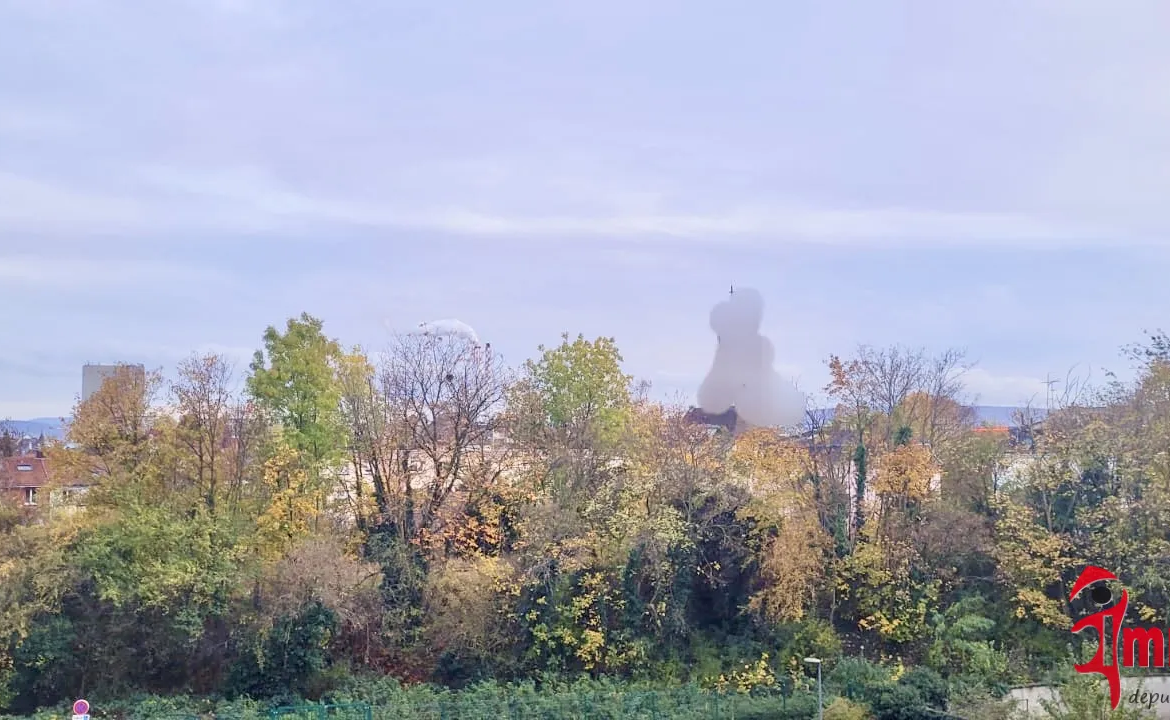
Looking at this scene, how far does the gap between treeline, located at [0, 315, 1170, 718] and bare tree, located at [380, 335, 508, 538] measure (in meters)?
0.10

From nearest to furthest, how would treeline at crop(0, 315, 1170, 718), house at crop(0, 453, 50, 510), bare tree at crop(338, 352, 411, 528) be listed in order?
treeline at crop(0, 315, 1170, 718), house at crop(0, 453, 50, 510), bare tree at crop(338, 352, 411, 528)

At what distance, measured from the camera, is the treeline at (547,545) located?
28.3 metres

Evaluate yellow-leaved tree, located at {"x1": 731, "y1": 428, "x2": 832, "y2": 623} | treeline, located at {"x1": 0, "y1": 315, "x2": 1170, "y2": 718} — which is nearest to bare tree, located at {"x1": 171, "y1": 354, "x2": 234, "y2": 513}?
treeline, located at {"x1": 0, "y1": 315, "x2": 1170, "y2": 718}

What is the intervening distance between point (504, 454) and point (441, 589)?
4.59 meters

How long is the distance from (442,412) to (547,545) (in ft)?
19.5

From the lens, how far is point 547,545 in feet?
97.6

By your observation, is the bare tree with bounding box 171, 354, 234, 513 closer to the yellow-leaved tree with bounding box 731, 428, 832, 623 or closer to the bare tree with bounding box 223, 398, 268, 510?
the bare tree with bounding box 223, 398, 268, 510

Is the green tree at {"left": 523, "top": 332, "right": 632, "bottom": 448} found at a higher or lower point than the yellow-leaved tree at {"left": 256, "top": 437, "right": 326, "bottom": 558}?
higher

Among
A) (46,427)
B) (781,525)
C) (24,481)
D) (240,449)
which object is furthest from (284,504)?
(46,427)

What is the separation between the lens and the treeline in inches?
1113

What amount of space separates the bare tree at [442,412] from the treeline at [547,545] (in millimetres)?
102

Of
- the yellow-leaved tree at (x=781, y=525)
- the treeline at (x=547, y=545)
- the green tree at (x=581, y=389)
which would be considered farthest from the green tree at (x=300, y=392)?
the yellow-leaved tree at (x=781, y=525)

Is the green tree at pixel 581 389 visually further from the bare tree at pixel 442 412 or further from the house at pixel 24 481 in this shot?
the house at pixel 24 481

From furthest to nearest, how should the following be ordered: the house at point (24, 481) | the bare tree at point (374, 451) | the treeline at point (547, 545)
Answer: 1. the bare tree at point (374, 451)
2. the house at point (24, 481)
3. the treeline at point (547, 545)
